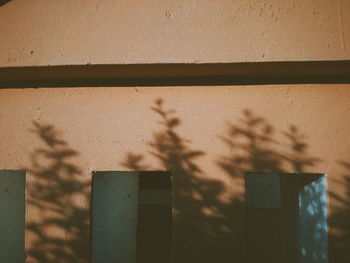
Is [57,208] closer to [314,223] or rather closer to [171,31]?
[171,31]

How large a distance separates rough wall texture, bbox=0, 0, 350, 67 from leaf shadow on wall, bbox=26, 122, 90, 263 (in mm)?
1118

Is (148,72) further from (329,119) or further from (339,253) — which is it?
(339,253)

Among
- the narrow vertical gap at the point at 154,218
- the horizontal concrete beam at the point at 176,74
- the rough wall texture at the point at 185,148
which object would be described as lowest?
the narrow vertical gap at the point at 154,218

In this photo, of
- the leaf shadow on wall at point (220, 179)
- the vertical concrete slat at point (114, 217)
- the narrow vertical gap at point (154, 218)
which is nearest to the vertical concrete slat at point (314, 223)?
the leaf shadow on wall at point (220, 179)

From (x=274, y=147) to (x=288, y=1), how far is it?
1.57 metres

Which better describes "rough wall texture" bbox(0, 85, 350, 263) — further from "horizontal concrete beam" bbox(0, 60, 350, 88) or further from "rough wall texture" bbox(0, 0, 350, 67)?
"rough wall texture" bbox(0, 0, 350, 67)

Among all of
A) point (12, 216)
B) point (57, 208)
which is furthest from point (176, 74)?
point (12, 216)

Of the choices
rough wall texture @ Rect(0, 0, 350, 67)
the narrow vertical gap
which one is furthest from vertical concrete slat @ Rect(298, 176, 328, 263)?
the narrow vertical gap

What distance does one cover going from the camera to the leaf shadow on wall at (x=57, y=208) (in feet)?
10.7

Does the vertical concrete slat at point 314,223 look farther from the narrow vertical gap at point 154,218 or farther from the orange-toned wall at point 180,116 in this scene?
the narrow vertical gap at point 154,218

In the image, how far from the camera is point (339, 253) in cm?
310

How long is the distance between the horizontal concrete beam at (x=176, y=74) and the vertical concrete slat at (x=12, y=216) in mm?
1273

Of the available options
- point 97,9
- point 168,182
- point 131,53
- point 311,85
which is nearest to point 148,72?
point 131,53

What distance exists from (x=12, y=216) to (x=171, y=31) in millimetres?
3165
